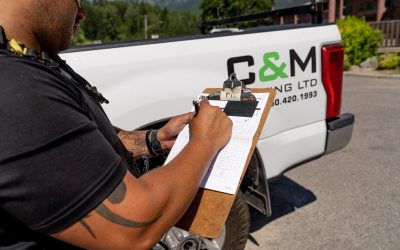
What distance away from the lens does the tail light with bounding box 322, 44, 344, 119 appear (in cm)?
284

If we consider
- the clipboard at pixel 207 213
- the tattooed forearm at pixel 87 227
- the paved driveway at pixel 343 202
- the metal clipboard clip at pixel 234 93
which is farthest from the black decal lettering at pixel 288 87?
the tattooed forearm at pixel 87 227

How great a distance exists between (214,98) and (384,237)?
7.09 ft

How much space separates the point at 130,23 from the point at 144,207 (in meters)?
80.1

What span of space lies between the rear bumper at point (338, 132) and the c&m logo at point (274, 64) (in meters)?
0.53

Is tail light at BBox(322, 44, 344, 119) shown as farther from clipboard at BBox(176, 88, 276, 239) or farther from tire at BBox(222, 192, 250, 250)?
clipboard at BBox(176, 88, 276, 239)

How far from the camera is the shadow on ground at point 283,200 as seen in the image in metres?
Result: 3.42

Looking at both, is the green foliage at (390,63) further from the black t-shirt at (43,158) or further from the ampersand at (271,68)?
the black t-shirt at (43,158)

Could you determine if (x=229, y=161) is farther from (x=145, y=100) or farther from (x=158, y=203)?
(x=145, y=100)

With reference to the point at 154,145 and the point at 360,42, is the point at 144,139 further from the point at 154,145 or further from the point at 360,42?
the point at 360,42

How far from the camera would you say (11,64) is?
0.89 metres

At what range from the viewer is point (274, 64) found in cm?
260

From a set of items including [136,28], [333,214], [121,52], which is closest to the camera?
[121,52]

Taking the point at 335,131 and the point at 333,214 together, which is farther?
the point at 333,214

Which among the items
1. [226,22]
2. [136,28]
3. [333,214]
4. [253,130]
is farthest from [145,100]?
[136,28]
